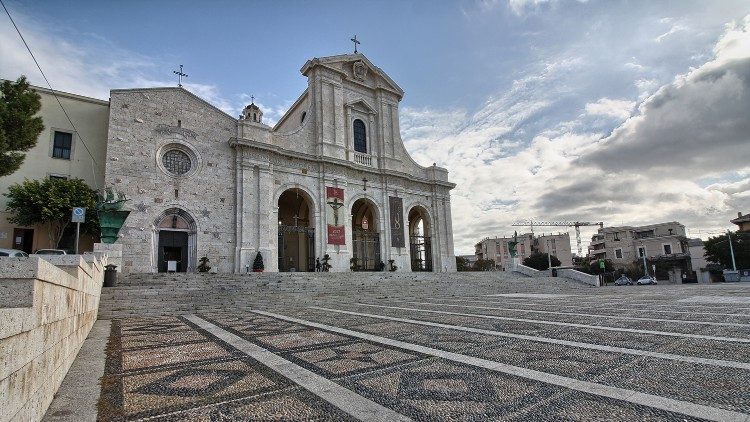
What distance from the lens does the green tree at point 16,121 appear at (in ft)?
35.6

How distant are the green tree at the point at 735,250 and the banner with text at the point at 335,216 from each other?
131 ft

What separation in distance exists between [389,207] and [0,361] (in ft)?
82.2

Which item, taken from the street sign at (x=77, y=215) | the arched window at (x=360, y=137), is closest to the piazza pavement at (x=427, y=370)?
the street sign at (x=77, y=215)

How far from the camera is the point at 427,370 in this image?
3195 millimetres

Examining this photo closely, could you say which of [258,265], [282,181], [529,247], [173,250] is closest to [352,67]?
[282,181]

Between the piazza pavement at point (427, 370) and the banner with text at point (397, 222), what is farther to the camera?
the banner with text at point (397, 222)

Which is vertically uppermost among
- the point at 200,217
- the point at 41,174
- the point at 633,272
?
the point at 41,174

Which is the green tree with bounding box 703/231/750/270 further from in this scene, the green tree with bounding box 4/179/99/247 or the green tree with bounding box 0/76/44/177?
the green tree with bounding box 0/76/44/177

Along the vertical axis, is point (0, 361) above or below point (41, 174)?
below

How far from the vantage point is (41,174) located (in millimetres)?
17578

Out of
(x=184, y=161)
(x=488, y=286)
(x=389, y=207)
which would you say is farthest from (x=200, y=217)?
(x=488, y=286)

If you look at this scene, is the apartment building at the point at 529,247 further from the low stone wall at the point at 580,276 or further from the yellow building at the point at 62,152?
Answer: the yellow building at the point at 62,152

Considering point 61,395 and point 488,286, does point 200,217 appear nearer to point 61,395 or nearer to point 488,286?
point 488,286

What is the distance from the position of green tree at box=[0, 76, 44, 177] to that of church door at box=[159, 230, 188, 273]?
7.78m
